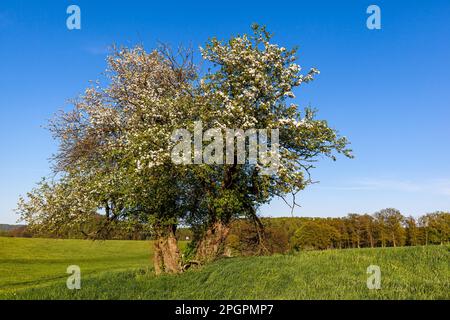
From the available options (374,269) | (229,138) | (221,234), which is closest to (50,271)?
(221,234)

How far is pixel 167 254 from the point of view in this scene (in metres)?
25.4

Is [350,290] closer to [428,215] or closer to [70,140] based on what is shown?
[70,140]

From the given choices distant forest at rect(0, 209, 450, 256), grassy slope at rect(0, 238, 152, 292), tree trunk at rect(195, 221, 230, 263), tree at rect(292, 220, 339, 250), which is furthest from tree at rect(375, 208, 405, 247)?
tree trunk at rect(195, 221, 230, 263)

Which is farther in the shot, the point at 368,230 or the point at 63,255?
the point at 368,230

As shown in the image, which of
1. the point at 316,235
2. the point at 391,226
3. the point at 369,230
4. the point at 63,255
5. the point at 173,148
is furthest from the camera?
the point at 316,235

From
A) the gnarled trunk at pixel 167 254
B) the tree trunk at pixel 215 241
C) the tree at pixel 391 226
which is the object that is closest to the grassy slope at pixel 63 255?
the gnarled trunk at pixel 167 254

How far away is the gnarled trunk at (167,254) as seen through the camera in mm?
24984

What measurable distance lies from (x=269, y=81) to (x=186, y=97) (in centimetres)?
437

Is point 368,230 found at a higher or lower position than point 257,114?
lower

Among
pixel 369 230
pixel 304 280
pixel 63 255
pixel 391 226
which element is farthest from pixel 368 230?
pixel 304 280

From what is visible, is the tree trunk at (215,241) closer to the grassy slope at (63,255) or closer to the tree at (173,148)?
the tree at (173,148)

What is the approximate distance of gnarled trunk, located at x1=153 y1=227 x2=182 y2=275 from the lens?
82.0ft

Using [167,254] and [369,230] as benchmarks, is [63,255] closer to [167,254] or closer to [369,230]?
[369,230]

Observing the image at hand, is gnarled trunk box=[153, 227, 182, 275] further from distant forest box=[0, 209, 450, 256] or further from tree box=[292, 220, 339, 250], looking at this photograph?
tree box=[292, 220, 339, 250]
